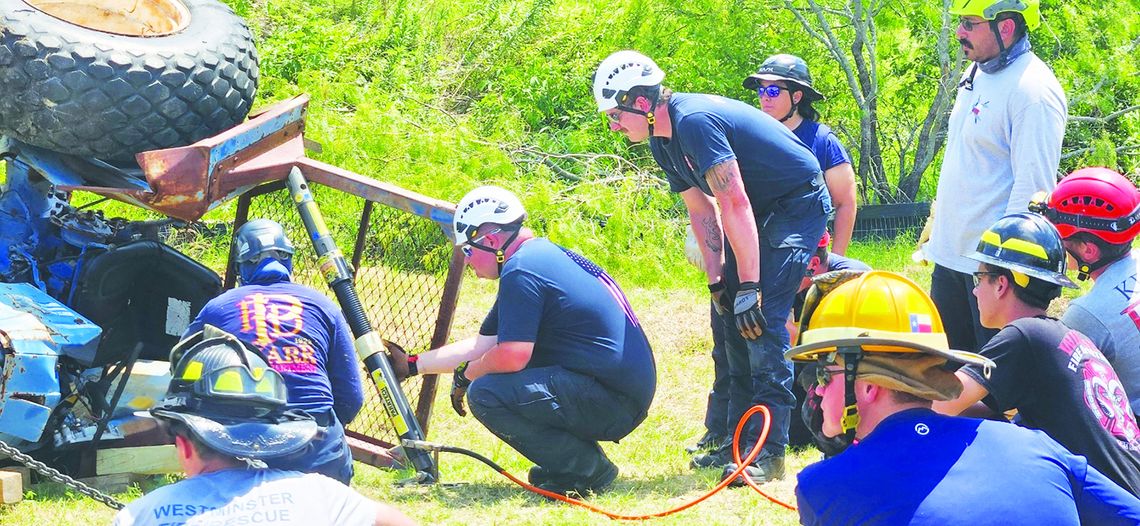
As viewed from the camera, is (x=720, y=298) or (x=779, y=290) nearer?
(x=779, y=290)

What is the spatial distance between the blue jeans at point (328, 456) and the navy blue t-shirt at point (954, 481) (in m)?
2.32

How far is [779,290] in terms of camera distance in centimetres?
592

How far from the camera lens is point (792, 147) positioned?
236 inches

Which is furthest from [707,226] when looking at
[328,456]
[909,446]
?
[909,446]

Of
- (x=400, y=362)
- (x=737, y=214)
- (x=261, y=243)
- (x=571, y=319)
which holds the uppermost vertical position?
(x=737, y=214)

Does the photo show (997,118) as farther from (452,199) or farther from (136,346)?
(452,199)

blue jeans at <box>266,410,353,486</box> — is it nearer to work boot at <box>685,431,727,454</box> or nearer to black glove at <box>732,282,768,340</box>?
black glove at <box>732,282,768,340</box>

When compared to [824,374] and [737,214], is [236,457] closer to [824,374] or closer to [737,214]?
[824,374]

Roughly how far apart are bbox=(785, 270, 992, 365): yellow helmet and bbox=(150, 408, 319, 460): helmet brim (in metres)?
1.19

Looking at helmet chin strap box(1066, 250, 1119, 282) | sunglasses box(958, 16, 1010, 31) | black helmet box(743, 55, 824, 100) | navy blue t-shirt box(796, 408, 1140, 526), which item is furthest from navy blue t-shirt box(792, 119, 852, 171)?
navy blue t-shirt box(796, 408, 1140, 526)

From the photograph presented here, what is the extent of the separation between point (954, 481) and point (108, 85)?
458 cm

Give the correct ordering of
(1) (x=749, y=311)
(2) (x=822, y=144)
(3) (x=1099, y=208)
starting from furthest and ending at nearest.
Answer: (2) (x=822, y=144)
(1) (x=749, y=311)
(3) (x=1099, y=208)

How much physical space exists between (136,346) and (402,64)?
705 centimetres

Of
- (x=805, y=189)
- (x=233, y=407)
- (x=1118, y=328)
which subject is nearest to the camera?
(x=233, y=407)
